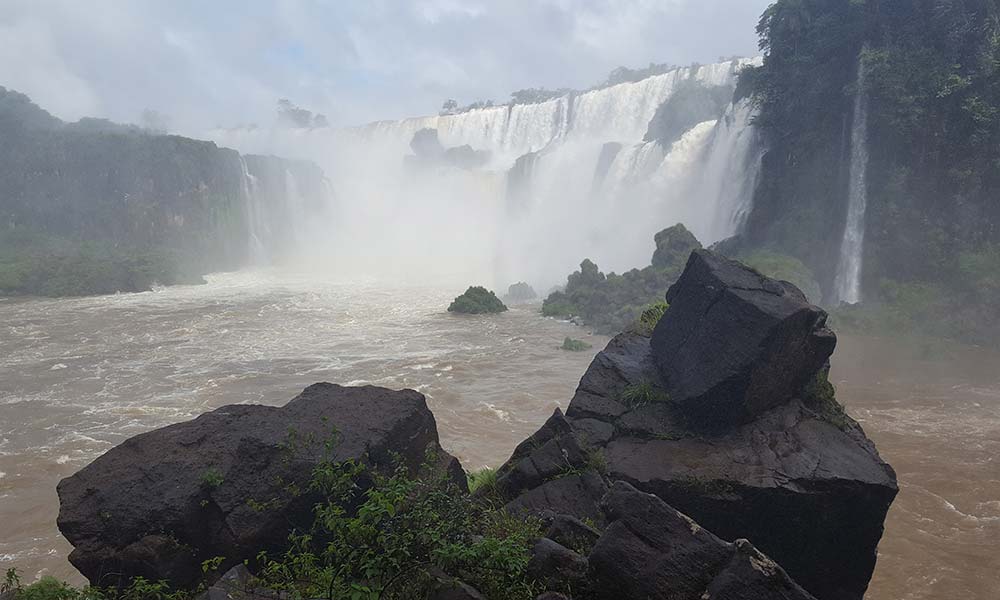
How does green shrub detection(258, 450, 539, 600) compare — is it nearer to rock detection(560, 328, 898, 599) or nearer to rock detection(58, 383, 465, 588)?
rock detection(58, 383, 465, 588)

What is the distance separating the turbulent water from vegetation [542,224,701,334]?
1416 millimetres

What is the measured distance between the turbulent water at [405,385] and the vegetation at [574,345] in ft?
1.39

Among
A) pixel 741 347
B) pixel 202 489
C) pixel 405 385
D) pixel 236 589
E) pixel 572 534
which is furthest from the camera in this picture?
pixel 405 385

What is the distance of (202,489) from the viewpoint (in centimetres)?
522

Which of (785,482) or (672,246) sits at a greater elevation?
(672,246)

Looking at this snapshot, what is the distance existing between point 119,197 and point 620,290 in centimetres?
4187

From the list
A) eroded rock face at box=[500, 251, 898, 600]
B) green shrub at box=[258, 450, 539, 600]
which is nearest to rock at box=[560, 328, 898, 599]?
eroded rock face at box=[500, 251, 898, 600]

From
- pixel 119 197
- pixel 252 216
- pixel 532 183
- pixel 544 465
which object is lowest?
pixel 544 465

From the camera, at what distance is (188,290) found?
3834 cm

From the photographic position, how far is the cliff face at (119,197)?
45.6m

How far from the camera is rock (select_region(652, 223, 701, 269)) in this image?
28594mm

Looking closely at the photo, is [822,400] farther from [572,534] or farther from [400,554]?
[400,554]

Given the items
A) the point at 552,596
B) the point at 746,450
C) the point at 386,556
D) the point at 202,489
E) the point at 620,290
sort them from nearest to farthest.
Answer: the point at 552,596 < the point at 386,556 < the point at 202,489 < the point at 746,450 < the point at 620,290

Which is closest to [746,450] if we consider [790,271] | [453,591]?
[453,591]
